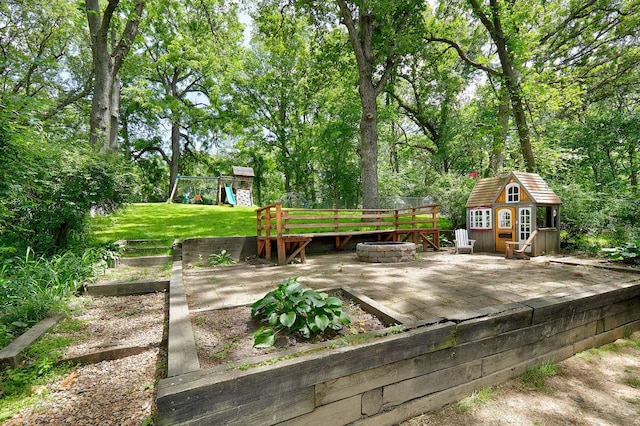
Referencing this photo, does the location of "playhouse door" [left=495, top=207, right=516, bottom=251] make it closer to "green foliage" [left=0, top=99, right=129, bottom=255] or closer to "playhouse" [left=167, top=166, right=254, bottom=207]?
"green foliage" [left=0, top=99, right=129, bottom=255]

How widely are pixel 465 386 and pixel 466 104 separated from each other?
19.1 metres

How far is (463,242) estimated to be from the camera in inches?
351

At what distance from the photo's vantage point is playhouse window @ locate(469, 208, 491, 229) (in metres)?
8.92

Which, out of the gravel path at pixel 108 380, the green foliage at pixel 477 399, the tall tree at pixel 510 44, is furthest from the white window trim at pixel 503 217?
the gravel path at pixel 108 380

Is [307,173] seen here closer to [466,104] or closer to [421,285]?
[466,104]

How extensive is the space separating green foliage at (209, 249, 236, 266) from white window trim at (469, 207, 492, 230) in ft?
A: 24.8

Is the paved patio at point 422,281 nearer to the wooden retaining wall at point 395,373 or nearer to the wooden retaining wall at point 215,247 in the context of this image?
the wooden retaining wall at point 395,373

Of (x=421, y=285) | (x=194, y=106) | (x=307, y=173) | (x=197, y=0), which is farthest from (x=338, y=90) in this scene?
(x=421, y=285)

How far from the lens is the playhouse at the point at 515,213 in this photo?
304 inches

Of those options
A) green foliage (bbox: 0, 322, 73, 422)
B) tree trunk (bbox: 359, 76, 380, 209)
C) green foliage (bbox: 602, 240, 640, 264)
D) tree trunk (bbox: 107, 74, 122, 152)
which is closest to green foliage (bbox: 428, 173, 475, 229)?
tree trunk (bbox: 359, 76, 380, 209)

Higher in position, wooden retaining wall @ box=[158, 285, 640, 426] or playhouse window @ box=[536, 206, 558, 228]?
playhouse window @ box=[536, 206, 558, 228]

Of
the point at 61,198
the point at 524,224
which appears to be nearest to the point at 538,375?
the point at 524,224

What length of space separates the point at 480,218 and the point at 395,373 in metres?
8.14

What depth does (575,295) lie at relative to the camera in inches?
147
